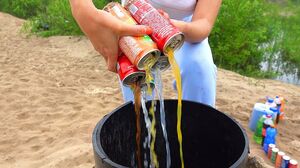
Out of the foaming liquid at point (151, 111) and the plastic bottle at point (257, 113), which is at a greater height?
the foaming liquid at point (151, 111)

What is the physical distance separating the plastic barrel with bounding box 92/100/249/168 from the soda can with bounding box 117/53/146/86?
19 cm

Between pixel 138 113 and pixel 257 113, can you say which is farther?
pixel 257 113

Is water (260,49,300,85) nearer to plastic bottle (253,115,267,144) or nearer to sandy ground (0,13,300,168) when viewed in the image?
sandy ground (0,13,300,168)

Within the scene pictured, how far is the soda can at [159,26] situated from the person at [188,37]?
118 millimetres

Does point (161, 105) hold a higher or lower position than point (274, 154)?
higher

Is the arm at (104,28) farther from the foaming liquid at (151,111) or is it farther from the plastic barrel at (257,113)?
the plastic barrel at (257,113)

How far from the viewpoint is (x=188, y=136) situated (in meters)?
1.71

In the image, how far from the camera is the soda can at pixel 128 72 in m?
1.33

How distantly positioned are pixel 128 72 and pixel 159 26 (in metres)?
0.19

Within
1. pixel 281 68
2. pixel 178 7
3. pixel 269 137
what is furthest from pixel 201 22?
pixel 281 68

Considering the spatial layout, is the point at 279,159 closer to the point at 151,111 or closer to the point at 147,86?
the point at 151,111


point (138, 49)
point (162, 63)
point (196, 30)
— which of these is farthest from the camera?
point (196, 30)

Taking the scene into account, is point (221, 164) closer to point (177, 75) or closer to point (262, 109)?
point (177, 75)

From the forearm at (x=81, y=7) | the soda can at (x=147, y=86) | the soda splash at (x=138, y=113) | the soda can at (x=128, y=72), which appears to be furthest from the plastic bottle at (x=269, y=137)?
the forearm at (x=81, y=7)
